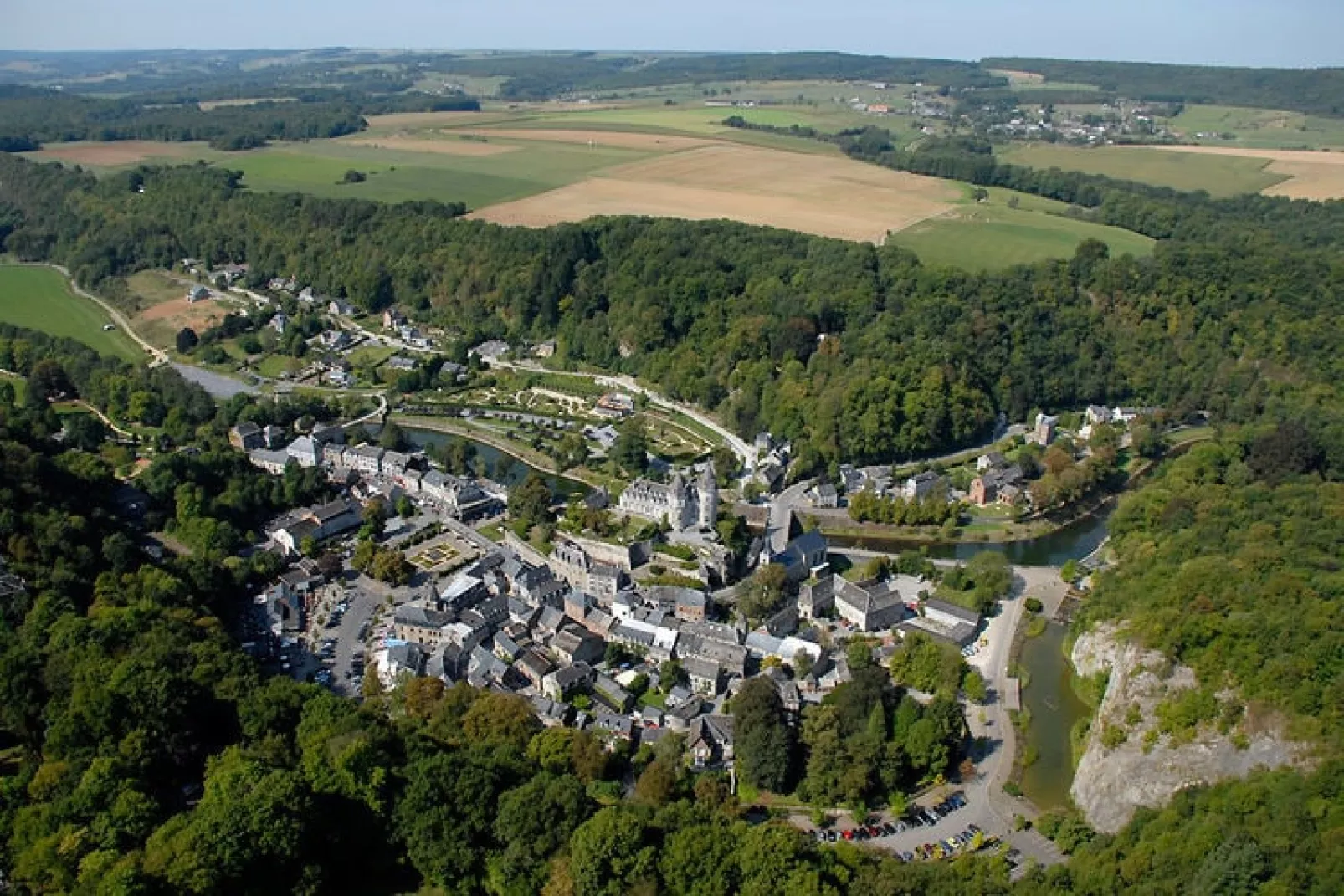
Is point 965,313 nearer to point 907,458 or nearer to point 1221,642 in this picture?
point 907,458

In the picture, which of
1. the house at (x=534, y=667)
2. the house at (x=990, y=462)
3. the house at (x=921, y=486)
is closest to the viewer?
the house at (x=534, y=667)

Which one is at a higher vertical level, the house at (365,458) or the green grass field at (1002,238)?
the green grass field at (1002,238)

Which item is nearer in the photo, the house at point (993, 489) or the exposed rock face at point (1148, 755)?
the exposed rock face at point (1148, 755)

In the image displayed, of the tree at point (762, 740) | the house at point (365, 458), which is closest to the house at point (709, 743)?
the tree at point (762, 740)

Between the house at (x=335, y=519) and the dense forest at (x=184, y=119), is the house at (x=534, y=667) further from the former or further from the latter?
the dense forest at (x=184, y=119)

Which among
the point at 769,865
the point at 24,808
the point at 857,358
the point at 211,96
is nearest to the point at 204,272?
the point at 857,358

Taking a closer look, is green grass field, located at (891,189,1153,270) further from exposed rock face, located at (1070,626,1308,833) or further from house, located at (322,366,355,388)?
exposed rock face, located at (1070,626,1308,833)
